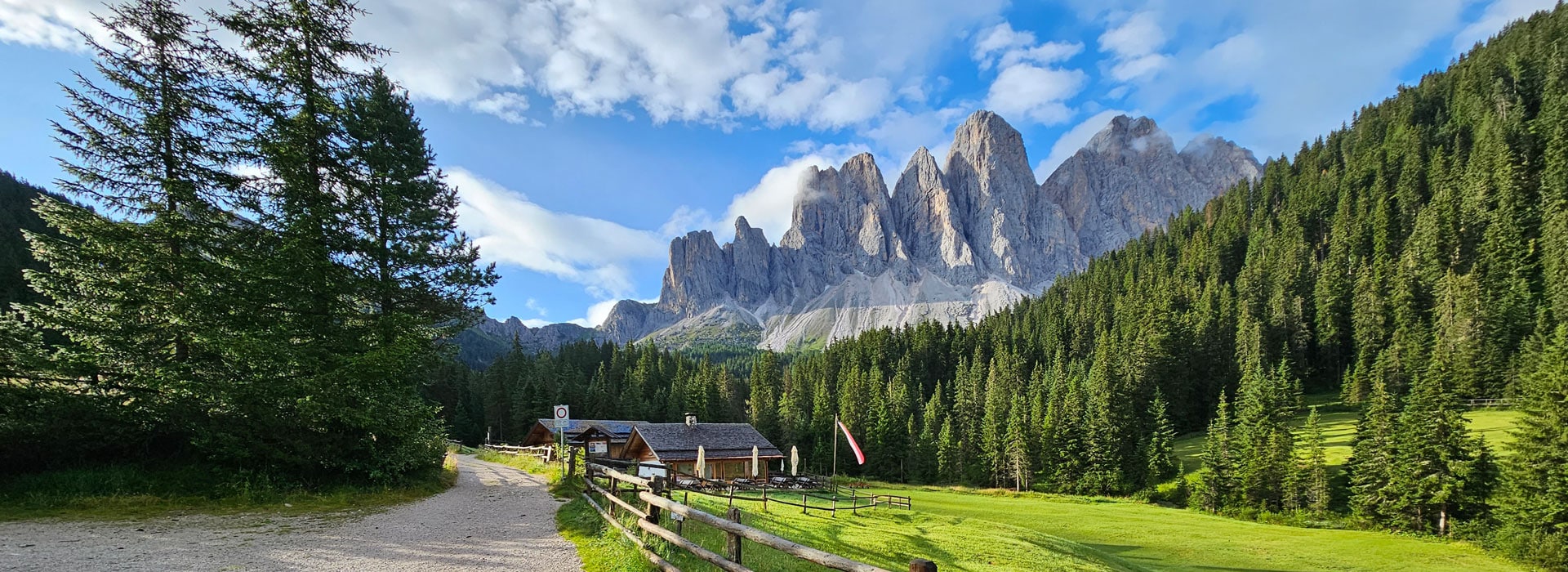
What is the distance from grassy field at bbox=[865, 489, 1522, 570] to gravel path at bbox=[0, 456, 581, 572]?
20501mm

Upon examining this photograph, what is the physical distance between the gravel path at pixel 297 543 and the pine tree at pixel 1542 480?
46990 millimetres

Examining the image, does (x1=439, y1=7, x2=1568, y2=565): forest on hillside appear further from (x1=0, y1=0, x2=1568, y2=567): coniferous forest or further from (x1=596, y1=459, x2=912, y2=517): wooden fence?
(x1=596, y1=459, x2=912, y2=517): wooden fence

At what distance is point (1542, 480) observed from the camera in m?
30.4

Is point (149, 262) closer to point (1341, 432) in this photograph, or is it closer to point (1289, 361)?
point (1341, 432)

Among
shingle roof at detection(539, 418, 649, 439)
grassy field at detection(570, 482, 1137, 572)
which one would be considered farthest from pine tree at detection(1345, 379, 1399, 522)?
shingle roof at detection(539, 418, 649, 439)

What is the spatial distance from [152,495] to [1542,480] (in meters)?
58.9

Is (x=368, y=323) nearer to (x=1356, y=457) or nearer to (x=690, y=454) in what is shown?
(x=690, y=454)

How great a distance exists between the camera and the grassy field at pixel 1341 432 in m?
41.4

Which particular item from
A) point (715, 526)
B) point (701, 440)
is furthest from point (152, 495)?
point (701, 440)

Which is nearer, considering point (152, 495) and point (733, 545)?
point (733, 545)

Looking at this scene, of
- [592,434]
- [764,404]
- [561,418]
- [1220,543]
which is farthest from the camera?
[764,404]

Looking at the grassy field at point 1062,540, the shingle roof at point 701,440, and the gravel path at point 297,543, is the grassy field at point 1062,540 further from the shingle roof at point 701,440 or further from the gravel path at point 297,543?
the shingle roof at point 701,440

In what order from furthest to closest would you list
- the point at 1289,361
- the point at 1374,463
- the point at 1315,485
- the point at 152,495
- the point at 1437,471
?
the point at 1289,361
the point at 1315,485
the point at 1374,463
the point at 1437,471
the point at 152,495

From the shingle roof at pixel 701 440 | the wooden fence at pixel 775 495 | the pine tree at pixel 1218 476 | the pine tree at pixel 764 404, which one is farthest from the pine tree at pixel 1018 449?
the pine tree at pixel 764 404
